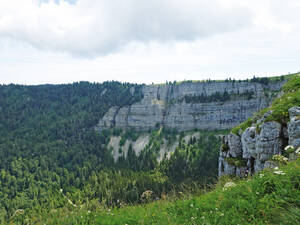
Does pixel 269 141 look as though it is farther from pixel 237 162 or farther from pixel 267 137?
pixel 237 162

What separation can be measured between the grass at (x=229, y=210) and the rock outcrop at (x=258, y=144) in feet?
40.7

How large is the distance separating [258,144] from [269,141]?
166 centimetres

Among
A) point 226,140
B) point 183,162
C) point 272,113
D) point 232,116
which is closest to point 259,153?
point 272,113

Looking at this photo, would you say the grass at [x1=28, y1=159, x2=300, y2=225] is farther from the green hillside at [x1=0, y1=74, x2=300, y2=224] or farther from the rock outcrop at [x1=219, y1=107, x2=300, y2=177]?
the rock outcrop at [x1=219, y1=107, x2=300, y2=177]

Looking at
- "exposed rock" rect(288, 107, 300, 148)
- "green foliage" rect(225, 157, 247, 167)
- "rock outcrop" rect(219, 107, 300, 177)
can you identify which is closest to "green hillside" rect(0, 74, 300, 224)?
"rock outcrop" rect(219, 107, 300, 177)

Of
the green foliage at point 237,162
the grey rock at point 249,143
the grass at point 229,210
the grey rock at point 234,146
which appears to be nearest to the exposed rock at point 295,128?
the grey rock at point 249,143

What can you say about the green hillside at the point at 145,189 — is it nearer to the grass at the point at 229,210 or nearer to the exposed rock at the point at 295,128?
the grass at the point at 229,210

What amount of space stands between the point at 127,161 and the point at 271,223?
177 meters

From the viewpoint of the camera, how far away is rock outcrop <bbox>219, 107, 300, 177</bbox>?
20.6 m

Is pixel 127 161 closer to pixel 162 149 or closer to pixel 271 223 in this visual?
pixel 162 149

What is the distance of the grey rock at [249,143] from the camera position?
28.2 metres

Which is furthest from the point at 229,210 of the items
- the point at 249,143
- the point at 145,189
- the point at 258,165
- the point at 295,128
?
the point at 145,189

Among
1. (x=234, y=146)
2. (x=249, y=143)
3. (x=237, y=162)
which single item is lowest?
(x=237, y=162)

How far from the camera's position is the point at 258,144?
26.3m
